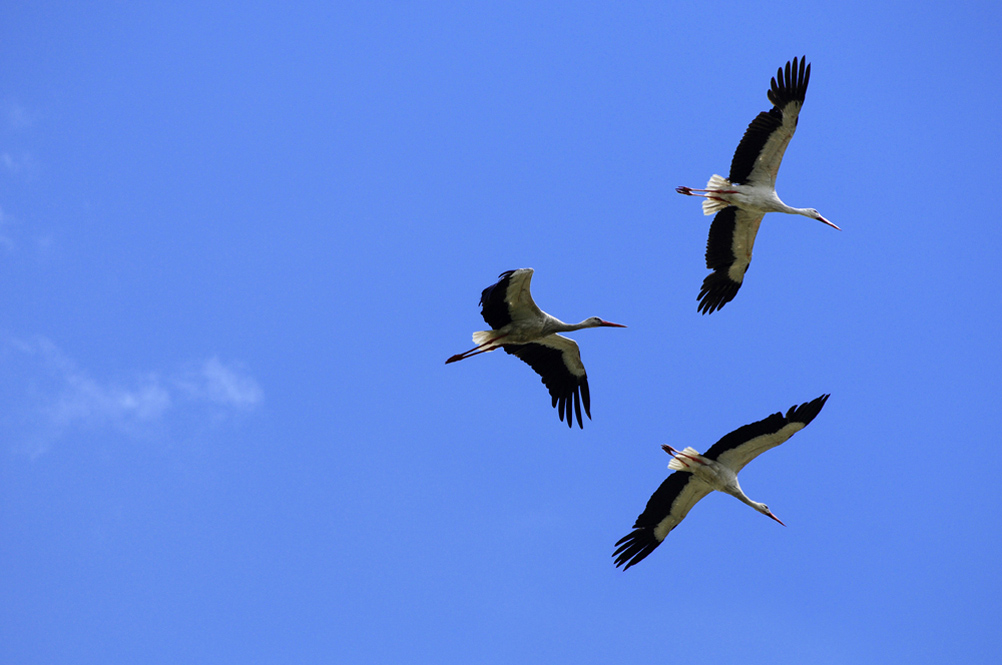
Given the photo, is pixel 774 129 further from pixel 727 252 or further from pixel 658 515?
pixel 658 515

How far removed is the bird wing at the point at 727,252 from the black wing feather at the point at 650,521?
9.92ft

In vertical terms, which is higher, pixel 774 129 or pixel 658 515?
pixel 774 129

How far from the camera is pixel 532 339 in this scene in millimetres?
11641

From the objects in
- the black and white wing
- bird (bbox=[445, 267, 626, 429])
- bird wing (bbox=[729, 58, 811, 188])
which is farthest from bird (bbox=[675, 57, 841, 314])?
the black and white wing

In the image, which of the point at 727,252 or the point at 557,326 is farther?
the point at 727,252

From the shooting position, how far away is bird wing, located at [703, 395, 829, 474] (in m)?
11.1

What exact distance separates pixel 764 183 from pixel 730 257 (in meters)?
1.15

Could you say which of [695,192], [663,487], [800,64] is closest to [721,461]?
[663,487]

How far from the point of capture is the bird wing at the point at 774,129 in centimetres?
1259

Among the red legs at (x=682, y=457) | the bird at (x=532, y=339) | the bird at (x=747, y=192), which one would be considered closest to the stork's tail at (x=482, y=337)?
the bird at (x=532, y=339)

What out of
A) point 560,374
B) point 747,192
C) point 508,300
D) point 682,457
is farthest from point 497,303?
point 747,192

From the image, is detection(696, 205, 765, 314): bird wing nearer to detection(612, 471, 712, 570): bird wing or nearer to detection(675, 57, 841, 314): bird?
detection(675, 57, 841, 314): bird

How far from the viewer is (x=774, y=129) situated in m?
12.6

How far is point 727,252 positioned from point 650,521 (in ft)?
13.5
